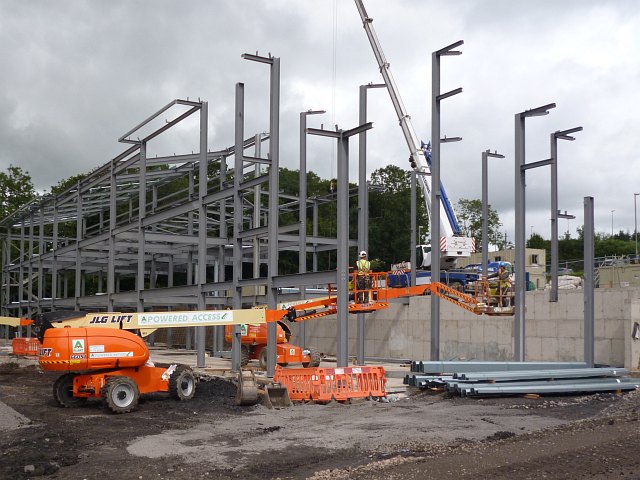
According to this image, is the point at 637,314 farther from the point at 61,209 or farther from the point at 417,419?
the point at 61,209

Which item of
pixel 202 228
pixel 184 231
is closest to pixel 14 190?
pixel 184 231

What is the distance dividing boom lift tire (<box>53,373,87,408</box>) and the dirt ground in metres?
0.19

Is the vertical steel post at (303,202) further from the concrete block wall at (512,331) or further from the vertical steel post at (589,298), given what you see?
the vertical steel post at (589,298)

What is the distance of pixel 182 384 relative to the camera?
16.5 meters

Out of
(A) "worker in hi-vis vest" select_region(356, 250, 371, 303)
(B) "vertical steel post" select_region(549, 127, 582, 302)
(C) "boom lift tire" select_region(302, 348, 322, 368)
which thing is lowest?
(C) "boom lift tire" select_region(302, 348, 322, 368)

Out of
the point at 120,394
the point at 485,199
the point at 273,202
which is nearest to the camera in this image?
the point at 120,394

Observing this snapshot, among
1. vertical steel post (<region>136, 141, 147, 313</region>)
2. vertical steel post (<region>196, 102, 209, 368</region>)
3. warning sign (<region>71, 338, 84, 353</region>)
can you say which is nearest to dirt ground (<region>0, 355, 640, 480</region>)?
warning sign (<region>71, 338, 84, 353</region>)

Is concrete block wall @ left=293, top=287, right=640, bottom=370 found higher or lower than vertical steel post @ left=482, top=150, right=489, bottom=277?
lower

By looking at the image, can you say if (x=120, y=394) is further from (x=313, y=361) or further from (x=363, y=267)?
(x=313, y=361)

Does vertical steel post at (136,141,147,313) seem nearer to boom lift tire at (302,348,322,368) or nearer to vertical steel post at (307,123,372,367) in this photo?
boom lift tire at (302,348,322,368)

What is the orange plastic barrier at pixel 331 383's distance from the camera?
16.3m

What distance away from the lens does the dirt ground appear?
9.18 m

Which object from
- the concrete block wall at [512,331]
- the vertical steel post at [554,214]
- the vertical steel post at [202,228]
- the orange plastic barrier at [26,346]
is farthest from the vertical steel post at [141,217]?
the vertical steel post at [554,214]

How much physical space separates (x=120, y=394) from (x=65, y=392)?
167 cm
